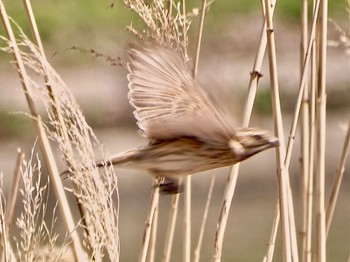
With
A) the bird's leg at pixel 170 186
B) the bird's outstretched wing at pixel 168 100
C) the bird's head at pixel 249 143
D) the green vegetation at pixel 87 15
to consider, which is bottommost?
the bird's leg at pixel 170 186

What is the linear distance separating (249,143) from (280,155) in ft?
0.22

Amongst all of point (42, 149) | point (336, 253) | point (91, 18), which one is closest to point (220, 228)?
point (42, 149)

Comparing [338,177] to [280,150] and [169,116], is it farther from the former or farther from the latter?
[169,116]

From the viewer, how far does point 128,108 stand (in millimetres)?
6270

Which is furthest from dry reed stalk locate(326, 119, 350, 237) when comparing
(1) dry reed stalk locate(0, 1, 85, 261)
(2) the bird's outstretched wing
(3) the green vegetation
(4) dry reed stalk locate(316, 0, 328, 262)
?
(3) the green vegetation

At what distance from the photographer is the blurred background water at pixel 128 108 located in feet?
20.7

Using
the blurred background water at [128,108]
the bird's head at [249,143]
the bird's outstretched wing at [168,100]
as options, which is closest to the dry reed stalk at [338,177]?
the bird's head at [249,143]

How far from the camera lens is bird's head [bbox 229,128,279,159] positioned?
7.16 feet

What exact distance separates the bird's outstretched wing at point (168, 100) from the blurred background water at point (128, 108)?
148 inches

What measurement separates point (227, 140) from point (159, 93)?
140 mm

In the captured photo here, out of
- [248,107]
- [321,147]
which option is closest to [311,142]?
[321,147]

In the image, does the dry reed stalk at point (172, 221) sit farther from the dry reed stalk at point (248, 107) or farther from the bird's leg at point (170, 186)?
the bird's leg at point (170, 186)

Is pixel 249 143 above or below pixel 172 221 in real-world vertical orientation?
above

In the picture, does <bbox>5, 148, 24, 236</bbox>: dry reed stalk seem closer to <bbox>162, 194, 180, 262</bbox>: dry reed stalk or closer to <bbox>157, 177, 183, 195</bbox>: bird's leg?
<bbox>157, 177, 183, 195</bbox>: bird's leg
